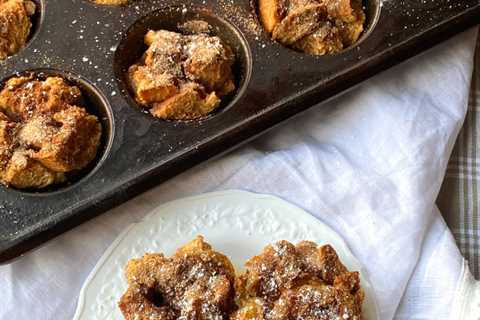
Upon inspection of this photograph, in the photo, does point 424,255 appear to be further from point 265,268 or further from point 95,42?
point 95,42

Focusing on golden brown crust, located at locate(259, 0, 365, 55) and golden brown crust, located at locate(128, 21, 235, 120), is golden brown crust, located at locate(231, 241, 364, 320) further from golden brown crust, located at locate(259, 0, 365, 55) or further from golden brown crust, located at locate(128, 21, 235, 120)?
golden brown crust, located at locate(259, 0, 365, 55)

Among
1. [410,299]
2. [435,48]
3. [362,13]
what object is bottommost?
[410,299]

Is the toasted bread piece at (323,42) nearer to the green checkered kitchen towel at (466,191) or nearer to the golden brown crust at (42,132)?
the green checkered kitchen towel at (466,191)

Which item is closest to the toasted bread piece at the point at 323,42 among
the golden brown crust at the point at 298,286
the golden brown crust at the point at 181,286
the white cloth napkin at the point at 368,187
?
the white cloth napkin at the point at 368,187

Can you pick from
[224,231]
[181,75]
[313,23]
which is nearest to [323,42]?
[313,23]

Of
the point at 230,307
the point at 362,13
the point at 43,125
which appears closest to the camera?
the point at 230,307

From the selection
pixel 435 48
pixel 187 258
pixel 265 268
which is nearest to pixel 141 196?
pixel 187 258

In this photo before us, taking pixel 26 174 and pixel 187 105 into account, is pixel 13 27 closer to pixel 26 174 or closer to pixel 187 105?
pixel 26 174
